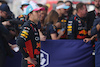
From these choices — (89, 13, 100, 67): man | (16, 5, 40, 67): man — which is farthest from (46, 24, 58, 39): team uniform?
(16, 5, 40, 67): man

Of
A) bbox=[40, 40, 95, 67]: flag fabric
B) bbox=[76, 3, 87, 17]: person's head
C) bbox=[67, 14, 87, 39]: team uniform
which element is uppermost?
bbox=[76, 3, 87, 17]: person's head

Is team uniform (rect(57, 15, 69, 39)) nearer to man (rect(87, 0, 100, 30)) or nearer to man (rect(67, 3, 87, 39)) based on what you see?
man (rect(67, 3, 87, 39))

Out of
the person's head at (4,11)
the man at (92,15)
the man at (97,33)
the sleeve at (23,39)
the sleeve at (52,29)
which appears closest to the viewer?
the sleeve at (23,39)

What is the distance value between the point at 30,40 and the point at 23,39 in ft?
0.57

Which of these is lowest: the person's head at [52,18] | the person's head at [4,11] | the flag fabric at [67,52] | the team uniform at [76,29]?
the flag fabric at [67,52]

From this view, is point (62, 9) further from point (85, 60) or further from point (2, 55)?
point (2, 55)

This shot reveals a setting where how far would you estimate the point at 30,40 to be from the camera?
2.96 meters

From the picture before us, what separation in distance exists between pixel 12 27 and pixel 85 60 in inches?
87.9

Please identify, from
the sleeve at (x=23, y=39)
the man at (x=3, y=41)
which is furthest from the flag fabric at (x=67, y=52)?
the sleeve at (x=23, y=39)

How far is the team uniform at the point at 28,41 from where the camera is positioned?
2.83m

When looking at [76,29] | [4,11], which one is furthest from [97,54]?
[4,11]

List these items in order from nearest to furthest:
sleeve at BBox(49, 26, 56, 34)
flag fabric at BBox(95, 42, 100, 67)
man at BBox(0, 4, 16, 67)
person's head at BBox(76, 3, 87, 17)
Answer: man at BBox(0, 4, 16, 67) → flag fabric at BBox(95, 42, 100, 67) → sleeve at BBox(49, 26, 56, 34) → person's head at BBox(76, 3, 87, 17)

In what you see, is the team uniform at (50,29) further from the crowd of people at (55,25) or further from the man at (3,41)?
the man at (3,41)

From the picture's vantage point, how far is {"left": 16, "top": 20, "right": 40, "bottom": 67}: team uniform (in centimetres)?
283
